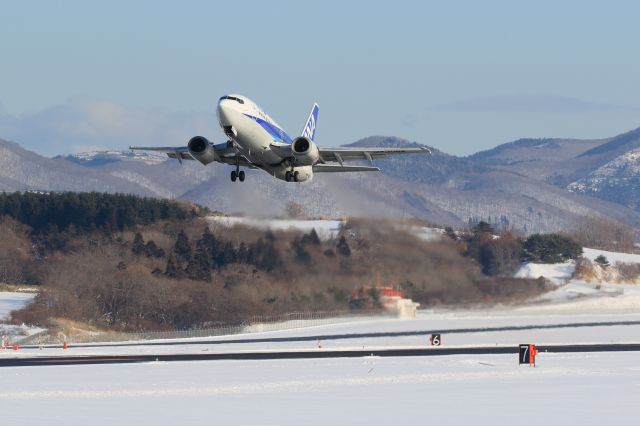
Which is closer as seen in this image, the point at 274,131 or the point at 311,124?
the point at 274,131

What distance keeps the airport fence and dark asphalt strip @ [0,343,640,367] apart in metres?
22.9

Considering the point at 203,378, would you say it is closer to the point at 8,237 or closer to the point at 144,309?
the point at 144,309

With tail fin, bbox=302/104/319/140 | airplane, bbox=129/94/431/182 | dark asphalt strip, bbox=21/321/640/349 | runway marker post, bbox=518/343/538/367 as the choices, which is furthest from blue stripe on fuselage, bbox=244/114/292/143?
dark asphalt strip, bbox=21/321/640/349

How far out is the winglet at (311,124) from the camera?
313 ft

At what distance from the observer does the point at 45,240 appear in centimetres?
19112

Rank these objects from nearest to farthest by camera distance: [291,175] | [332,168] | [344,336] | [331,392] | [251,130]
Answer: [331,392] < [251,130] < [291,175] < [332,168] < [344,336]

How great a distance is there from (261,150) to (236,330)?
175ft

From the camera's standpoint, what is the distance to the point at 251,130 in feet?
249

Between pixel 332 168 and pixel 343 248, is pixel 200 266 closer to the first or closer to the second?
pixel 343 248

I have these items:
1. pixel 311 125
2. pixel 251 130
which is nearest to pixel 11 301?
pixel 311 125

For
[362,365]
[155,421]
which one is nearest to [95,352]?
[362,365]

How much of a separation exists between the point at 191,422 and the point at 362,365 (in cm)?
2888

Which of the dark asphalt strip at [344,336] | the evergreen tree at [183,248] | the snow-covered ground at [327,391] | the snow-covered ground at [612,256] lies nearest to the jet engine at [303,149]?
the snow-covered ground at [327,391]

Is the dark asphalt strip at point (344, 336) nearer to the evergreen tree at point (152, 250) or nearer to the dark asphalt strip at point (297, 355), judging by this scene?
the dark asphalt strip at point (297, 355)
